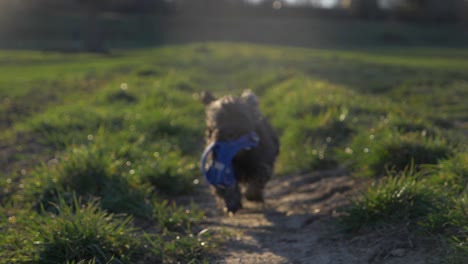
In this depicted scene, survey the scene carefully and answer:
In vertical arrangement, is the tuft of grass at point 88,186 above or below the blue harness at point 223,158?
below

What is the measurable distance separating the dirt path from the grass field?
0.68 feet

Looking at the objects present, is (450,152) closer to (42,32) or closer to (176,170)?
(176,170)

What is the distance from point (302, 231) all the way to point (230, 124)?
1428 mm

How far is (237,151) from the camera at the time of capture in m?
5.82

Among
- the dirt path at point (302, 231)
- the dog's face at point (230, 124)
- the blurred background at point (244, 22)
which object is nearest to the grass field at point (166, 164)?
the dirt path at point (302, 231)

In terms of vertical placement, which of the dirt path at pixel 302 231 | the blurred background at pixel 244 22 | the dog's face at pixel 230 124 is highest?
the dog's face at pixel 230 124

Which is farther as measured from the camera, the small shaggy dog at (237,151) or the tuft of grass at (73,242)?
the small shaggy dog at (237,151)

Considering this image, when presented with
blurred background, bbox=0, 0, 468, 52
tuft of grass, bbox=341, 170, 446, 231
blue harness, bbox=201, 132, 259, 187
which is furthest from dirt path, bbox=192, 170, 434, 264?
blurred background, bbox=0, 0, 468, 52

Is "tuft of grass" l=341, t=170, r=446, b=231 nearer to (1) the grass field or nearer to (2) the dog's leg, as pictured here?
(1) the grass field

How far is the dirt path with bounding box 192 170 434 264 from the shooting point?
4.41 meters

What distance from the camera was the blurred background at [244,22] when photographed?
54.3 m

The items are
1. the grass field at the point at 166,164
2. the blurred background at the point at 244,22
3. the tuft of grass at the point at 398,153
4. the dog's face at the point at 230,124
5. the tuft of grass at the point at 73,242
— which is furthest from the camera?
the blurred background at the point at 244,22

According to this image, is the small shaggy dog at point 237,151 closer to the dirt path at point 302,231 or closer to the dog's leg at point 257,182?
the dog's leg at point 257,182

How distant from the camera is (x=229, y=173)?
581 centimetres
